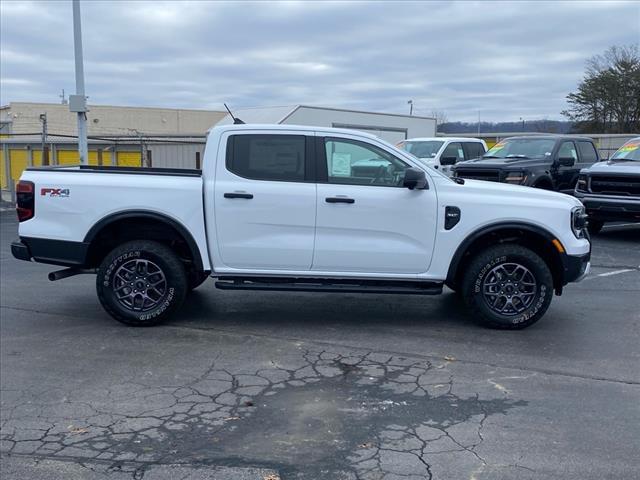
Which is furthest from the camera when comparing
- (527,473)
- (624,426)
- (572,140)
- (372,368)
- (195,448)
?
(572,140)

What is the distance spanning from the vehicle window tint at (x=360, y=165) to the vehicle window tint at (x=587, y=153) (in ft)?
31.9

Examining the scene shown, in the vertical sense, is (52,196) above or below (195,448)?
above

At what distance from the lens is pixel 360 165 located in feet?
21.8

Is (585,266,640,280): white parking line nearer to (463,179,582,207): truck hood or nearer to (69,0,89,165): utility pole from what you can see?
(463,179,582,207): truck hood

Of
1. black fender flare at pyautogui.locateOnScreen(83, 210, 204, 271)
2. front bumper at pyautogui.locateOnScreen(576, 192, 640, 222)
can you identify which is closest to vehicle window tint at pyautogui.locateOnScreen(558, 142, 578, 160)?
front bumper at pyautogui.locateOnScreen(576, 192, 640, 222)

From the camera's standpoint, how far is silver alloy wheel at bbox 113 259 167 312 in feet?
21.8

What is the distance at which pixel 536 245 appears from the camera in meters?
6.80

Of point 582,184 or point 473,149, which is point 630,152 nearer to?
point 582,184

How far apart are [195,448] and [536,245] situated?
415cm

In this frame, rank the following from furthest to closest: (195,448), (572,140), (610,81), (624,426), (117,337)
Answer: (610,81)
(572,140)
(117,337)
(624,426)
(195,448)

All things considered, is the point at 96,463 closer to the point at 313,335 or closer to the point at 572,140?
the point at 313,335

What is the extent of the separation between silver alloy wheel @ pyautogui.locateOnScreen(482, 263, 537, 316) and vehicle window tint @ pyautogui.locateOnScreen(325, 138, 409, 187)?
4.23ft

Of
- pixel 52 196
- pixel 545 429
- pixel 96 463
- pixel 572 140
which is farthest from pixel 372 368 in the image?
pixel 572 140

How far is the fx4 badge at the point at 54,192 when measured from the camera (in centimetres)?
658
